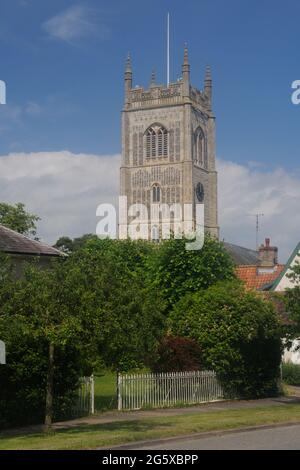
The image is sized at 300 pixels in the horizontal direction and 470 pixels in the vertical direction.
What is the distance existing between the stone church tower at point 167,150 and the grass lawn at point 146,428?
294 ft

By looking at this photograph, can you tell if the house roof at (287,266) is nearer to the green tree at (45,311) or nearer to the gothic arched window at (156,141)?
the green tree at (45,311)

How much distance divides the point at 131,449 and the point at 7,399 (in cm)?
576

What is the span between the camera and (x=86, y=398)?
2403 cm

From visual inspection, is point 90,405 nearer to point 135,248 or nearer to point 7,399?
point 7,399

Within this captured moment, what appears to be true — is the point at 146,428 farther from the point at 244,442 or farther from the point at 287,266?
the point at 287,266

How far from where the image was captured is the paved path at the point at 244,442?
16.2 metres

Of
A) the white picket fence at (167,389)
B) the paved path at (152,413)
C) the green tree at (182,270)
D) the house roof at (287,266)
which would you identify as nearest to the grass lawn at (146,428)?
the paved path at (152,413)

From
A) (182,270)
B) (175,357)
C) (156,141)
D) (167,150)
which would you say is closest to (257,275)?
(182,270)

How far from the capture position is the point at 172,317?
105ft

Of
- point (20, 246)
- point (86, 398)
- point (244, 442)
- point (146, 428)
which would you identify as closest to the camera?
point (244, 442)

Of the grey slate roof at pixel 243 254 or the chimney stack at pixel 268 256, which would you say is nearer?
the chimney stack at pixel 268 256

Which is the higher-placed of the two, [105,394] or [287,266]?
[287,266]

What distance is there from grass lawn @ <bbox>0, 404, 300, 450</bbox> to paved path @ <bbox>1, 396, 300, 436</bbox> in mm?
785

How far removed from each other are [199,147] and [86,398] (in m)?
98.8
